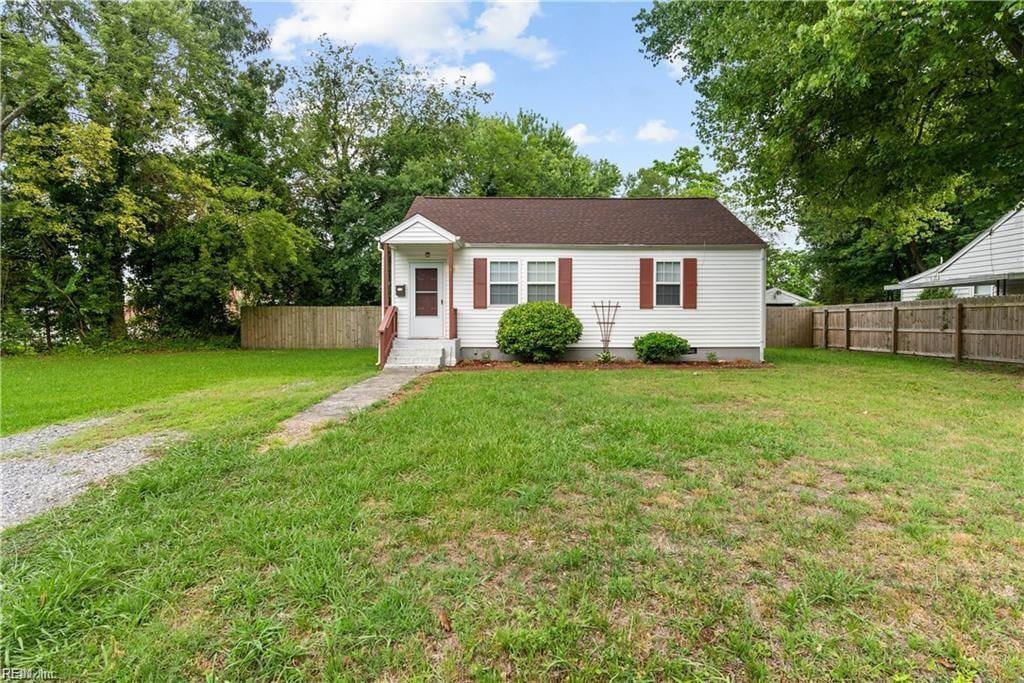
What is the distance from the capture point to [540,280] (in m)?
12.0

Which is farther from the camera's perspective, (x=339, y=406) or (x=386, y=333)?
(x=386, y=333)

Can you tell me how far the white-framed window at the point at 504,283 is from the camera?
468 inches

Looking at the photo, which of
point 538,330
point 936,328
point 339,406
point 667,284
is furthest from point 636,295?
point 339,406

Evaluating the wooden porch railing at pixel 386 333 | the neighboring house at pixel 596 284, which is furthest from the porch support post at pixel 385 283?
the wooden porch railing at pixel 386 333

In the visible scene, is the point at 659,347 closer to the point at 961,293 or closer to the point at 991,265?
the point at 991,265

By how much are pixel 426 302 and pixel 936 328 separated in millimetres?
12941

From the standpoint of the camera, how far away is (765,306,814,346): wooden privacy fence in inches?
691

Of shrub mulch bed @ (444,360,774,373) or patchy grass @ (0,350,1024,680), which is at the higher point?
shrub mulch bed @ (444,360,774,373)

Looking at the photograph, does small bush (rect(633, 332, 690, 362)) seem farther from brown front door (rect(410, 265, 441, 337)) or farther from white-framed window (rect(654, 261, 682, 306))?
brown front door (rect(410, 265, 441, 337))

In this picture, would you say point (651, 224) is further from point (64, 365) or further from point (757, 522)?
point (64, 365)

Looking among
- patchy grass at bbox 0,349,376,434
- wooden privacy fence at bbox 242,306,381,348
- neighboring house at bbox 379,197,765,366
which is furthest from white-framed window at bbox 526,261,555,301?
wooden privacy fence at bbox 242,306,381,348

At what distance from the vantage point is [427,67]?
853 inches

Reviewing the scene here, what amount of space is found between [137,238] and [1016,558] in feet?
60.2

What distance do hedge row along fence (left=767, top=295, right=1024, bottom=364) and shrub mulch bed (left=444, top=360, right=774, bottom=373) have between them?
14.7 feet
